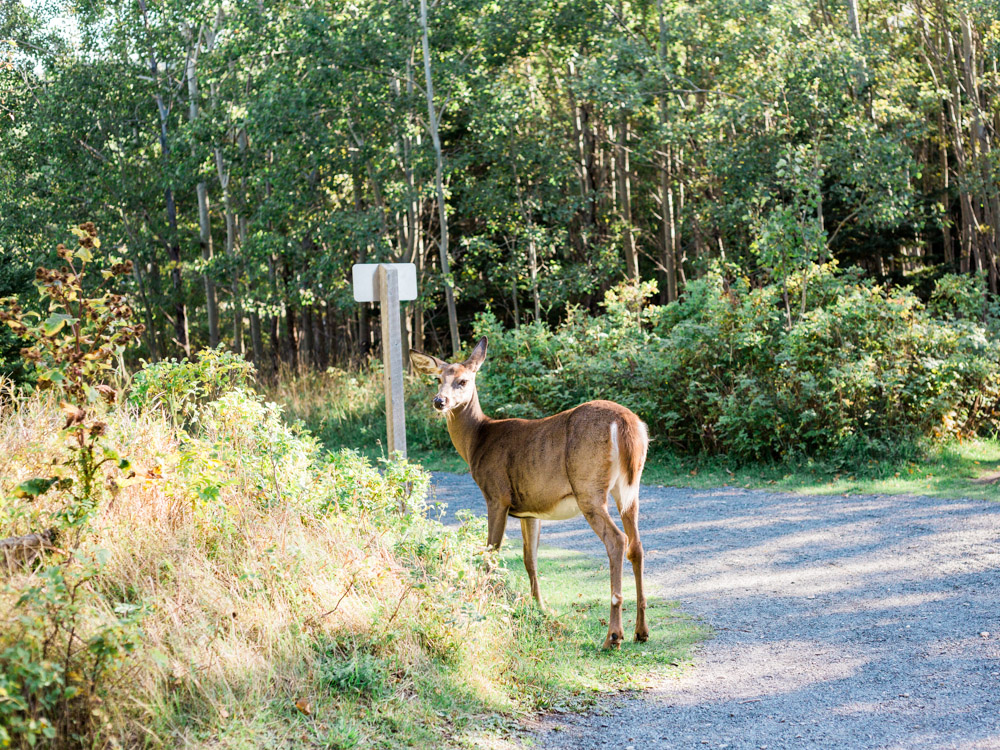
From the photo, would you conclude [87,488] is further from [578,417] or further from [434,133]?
[434,133]

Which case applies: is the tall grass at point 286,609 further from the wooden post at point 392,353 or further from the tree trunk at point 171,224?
the tree trunk at point 171,224

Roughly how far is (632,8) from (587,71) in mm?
4350

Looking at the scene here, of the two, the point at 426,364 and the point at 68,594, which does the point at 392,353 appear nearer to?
the point at 426,364

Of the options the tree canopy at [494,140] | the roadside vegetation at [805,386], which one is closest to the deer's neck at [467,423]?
the roadside vegetation at [805,386]

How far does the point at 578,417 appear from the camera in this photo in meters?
6.40

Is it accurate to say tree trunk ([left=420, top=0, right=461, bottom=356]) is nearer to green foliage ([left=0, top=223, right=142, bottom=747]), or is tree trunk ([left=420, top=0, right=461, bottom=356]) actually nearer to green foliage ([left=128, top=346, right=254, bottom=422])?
green foliage ([left=128, top=346, right=254, bottom=422])

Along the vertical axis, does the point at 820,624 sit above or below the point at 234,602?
below

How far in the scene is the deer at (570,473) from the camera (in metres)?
6.21

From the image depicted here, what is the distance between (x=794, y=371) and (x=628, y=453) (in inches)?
277

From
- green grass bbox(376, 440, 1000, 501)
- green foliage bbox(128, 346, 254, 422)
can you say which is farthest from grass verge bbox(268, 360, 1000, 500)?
green foliage bbox(128, 346, 254, 422)

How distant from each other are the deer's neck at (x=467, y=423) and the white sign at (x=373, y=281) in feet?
3.97

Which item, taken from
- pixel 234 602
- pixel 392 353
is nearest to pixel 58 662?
pixel 234 602

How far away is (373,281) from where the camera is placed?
816 cm

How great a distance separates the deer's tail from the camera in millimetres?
6234
